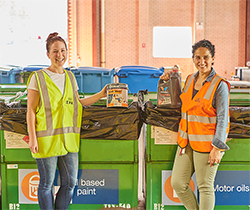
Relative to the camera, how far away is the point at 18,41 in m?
7.11

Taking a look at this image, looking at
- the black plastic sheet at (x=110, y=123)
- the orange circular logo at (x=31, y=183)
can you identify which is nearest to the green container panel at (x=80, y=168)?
the orange circular logo at (x=31, y=183)

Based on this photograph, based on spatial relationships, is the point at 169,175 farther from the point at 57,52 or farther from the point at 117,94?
the point at 57,52

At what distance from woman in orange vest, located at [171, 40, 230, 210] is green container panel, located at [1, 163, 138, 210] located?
1.49 ft

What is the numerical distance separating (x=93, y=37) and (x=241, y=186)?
640 centimetres

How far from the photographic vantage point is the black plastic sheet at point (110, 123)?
1.96 meters

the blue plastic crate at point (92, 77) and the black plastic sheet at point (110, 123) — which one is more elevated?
the blue plastic crate at point (92, 77)

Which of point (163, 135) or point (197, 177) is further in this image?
point (163, 135)

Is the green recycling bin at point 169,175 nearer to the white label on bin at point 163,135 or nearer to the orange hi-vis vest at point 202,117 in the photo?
the white label on bin at point 163,135

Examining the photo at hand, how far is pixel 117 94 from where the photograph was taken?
6.14 feet

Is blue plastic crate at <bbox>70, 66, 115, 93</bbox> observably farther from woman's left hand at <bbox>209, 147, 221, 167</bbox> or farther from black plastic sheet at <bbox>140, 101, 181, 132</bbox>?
woman's left hand at <bbox>209, 147, 221, 167</bbox>

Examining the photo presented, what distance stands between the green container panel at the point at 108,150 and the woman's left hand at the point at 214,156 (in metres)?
0.64

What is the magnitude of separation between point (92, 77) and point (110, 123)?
2.52 metres

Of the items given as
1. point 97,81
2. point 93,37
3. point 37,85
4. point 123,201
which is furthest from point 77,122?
point 93,37

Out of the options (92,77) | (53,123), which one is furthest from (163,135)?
(92,77)
